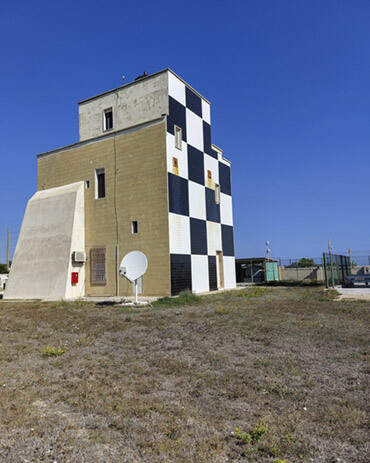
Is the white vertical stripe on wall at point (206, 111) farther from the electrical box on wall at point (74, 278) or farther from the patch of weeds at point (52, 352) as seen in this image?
the patch of weeds at point (52, 352)

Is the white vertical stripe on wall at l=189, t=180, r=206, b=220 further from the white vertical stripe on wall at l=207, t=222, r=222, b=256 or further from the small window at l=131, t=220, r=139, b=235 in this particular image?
the small window at l=131, t=220, r=139, b=235

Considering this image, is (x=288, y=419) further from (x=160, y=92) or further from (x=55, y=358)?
(x=160, y=92)

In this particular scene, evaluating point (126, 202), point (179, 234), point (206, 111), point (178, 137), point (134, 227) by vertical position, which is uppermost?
point (206, 111)

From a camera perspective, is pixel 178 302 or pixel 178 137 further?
pixel 178 137

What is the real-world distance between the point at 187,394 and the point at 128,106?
1831cm

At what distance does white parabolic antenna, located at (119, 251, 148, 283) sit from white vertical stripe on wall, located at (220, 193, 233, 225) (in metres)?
10.1

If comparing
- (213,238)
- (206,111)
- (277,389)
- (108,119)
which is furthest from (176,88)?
(277,389)

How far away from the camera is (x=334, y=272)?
66.5ft

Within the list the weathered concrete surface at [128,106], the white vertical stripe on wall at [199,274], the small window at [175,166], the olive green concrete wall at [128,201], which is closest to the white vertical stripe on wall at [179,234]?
the olive green concrete wall at [128,201]

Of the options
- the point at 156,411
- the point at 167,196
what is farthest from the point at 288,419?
the point at 167,196

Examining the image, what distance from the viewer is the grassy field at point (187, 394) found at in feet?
9.64

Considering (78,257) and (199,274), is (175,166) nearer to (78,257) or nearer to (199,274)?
(199,274)

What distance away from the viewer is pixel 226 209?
24.0 m

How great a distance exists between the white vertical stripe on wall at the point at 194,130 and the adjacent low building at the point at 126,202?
0.06 metres
